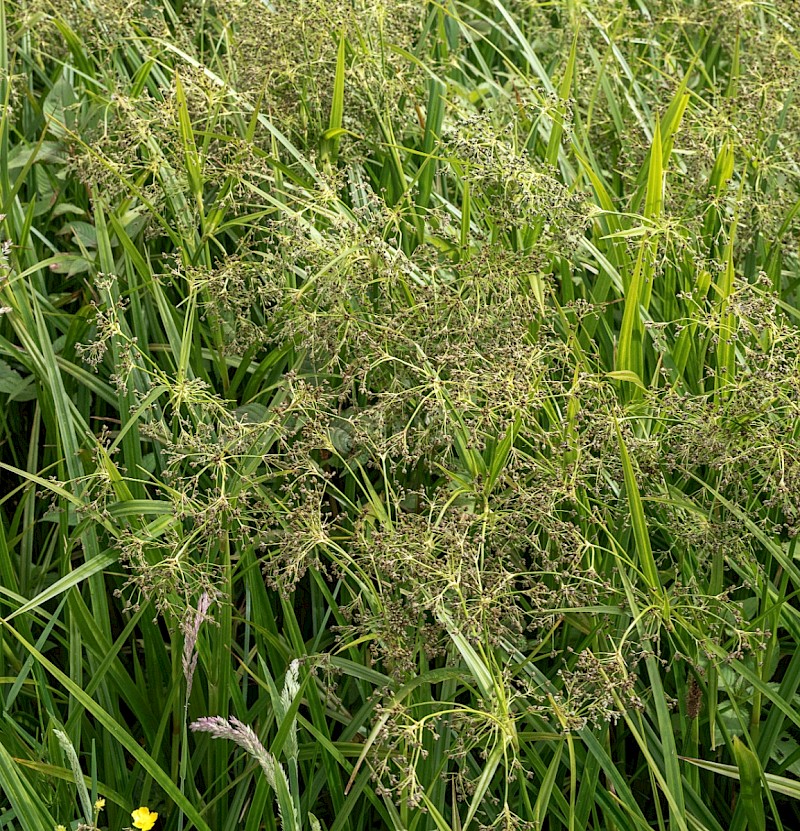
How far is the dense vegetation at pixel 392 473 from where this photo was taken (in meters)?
1.87

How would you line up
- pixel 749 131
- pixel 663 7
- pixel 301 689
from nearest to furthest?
pixel 301 689 → pixel 749 131 → pixel 663 7

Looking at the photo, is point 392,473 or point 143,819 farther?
point 392,473

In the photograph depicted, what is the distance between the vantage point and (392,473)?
93.7 inches

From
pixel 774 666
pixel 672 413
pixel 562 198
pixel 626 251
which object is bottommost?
pixel 774 666

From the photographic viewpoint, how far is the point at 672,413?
7.02 feet

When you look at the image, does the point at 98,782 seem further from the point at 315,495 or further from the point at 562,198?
the point at 562,198

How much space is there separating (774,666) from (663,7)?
2257mm

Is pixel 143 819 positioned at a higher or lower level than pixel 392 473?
lower

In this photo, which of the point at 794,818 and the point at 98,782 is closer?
the point at 98,782

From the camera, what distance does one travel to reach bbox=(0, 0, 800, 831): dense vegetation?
73.5 inches

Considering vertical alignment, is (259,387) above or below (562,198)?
below

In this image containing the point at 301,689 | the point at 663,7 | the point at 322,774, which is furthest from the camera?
the point at 663,7

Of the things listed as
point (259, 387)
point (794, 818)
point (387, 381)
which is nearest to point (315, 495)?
point (387, 381)

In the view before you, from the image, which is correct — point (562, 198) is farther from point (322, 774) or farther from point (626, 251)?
point (322, 774)
